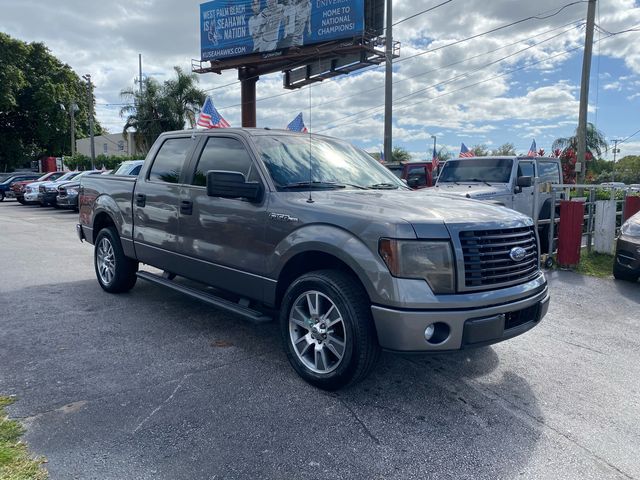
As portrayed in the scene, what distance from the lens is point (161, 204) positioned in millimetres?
5367

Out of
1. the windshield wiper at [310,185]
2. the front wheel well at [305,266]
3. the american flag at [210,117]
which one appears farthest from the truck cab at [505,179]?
the american flag at [210,117]

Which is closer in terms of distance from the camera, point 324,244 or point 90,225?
point 324,244

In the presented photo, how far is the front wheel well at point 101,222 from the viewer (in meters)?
6.54

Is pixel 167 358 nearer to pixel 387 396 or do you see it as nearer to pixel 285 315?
pixel 285 315

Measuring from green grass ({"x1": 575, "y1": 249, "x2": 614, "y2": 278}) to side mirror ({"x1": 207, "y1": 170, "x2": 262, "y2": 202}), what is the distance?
6.43 metres

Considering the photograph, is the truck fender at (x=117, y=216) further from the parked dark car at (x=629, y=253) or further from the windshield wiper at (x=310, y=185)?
the parked dark car at (x=629, y=253)

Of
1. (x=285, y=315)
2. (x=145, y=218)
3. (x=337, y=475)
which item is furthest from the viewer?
(x=145, y=218)

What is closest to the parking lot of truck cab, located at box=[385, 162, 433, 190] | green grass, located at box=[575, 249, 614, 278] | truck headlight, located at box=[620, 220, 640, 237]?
truck headlight, located at box=[620, 220, 640, 237]

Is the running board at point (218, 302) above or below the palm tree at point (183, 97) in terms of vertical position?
below

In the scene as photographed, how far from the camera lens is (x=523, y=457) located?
9.68ft

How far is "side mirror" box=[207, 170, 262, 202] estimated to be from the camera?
3.99 meters

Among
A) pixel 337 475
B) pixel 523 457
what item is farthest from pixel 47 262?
pixel 523 457

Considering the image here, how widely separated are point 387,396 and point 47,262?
7.26 metres

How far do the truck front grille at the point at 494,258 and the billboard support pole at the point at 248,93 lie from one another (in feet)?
99.1
